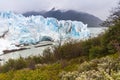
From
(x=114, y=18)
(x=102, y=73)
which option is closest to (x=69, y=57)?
(x=114, y=18)

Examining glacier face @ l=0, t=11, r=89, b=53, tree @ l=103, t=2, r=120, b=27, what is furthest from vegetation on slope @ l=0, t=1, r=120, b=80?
glacier face @ l=0, t=11, r=89, b=53

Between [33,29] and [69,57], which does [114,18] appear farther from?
[33,29]

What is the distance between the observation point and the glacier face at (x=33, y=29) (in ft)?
127

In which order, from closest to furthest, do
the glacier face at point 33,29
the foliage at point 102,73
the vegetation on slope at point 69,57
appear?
the foliage at point 102,73
the vegetation on slope at point 69,57
the glacier face at point 33,29

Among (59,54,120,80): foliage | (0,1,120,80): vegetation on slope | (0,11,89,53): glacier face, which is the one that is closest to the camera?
(59,54,120,80): foliage

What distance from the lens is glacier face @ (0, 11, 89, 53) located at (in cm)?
3884

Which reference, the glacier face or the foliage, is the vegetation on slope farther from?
the glacier face

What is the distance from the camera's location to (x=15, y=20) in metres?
40.9

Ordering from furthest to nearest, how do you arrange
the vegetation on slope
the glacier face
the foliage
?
the glacier face → the vegetation on slope → the foliage

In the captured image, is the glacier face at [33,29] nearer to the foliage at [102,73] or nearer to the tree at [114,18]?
the tree at [114,18]

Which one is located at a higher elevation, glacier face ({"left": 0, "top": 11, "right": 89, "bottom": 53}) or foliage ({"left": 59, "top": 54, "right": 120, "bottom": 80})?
glacier face ({"left": 0, "top": 11, "right": 89, "bottom": 53})

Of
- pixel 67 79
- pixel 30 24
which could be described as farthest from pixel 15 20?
pixel 67 79

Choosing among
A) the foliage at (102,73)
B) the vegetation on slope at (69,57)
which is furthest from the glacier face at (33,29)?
the foliage at (102,73)

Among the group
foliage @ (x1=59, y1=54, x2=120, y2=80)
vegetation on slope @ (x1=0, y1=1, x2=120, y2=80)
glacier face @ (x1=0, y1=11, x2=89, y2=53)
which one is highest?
glacier face @ (x1=0, y1=11, x2=89, y2=53)
